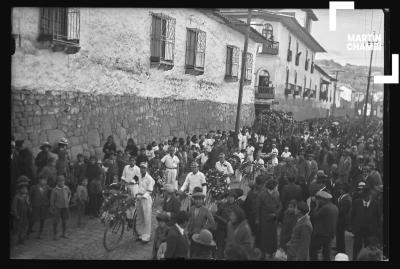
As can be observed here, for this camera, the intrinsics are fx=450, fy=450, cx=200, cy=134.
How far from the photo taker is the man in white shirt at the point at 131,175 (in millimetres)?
7754

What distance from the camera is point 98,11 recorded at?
7750 mm

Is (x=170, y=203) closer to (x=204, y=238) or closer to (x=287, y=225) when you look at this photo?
(x=204, y=238)

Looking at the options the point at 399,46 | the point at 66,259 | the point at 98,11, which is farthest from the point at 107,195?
the point at 399,46

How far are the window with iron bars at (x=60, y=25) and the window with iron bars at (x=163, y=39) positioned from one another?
1.38 meters

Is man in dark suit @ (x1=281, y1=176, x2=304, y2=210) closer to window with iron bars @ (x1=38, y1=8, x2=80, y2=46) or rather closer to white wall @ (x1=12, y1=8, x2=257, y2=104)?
white wall @ (x1=12, y1=8, x2=257, y2=104)

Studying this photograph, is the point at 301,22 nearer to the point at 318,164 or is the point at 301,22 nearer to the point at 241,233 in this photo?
the point at 318,164

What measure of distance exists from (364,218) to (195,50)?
430cm

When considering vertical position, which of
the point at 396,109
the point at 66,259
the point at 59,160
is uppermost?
the point at 396,109

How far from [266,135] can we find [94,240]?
383 centimetres

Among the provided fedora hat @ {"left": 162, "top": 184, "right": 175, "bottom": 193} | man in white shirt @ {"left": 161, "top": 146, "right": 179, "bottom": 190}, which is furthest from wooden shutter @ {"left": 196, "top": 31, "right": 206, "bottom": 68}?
fedora hat @ {"left": 162, "top": 184, "right": 175, "bottom": 193}

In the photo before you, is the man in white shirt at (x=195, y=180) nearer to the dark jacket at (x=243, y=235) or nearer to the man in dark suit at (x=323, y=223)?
the dark jacket at (x=243, y=235)

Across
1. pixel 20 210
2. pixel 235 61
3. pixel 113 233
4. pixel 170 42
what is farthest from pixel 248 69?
pixel 20 210

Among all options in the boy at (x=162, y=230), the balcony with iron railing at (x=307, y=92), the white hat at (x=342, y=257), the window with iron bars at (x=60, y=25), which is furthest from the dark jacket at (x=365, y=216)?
the window with iron bars at (x=60, y=25)

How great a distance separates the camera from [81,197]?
760cm
